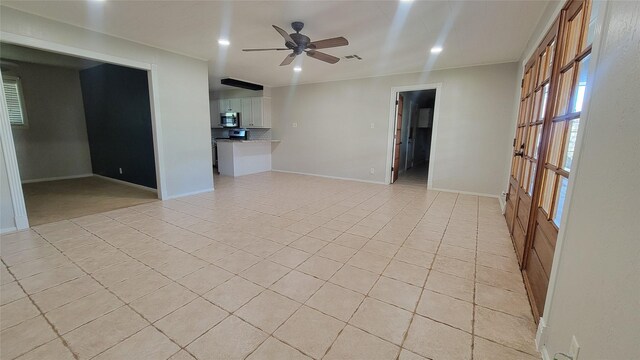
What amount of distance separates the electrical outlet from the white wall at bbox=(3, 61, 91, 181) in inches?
336

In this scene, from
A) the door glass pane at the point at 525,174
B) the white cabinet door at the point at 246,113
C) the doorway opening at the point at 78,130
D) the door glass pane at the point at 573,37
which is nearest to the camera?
the door glass pane at the point at 573,37

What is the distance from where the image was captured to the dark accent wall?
14.8ft

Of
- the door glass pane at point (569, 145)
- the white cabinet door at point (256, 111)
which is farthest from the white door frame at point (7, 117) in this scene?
the door glass pane at point (569, 145)

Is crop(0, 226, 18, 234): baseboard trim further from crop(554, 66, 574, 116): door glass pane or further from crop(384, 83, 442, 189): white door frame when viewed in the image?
crop(384, 83, 442, 189): white door frame

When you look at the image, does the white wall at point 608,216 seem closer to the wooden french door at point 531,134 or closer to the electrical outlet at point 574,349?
the electrical outlet at point 574,349

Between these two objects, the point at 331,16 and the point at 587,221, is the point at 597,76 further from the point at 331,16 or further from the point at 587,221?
the point at 331,16

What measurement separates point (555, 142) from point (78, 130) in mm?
8656

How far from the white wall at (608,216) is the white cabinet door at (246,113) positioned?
725 cm

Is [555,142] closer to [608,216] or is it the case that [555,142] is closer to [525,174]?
[525,174]

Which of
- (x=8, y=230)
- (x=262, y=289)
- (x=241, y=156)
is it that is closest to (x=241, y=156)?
(x=241, y=156)

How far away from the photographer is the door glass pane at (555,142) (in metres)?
1.77

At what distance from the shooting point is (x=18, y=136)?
17.3 ft

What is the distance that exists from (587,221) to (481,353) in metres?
0.90

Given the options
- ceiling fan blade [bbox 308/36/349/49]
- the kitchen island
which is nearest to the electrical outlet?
ceiling fan blade [bbox 308/36/349/49]
